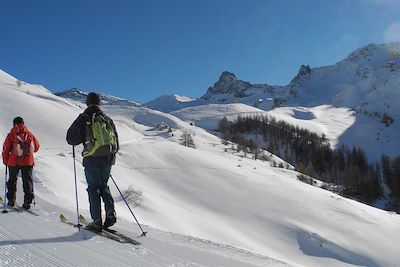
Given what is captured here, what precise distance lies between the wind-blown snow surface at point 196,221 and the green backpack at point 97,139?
1.40 m

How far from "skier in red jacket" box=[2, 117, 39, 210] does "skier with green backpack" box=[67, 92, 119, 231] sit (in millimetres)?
2845

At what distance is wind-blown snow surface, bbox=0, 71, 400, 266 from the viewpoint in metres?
6.55

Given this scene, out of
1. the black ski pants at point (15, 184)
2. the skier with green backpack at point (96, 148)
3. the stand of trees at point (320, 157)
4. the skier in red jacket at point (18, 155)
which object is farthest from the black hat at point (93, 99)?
the stand of trees at point (320, 157)

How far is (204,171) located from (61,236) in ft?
80.6

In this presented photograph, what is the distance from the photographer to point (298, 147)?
161750 mm

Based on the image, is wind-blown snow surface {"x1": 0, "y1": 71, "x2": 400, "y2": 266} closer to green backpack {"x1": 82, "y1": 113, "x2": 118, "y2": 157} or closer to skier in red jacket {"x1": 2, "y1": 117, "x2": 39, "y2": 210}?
skier in red jacket {"x1": 2, "y1": 117, "x2": 39, "y2": 210}

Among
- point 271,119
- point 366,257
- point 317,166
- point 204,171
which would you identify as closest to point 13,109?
point 204,171

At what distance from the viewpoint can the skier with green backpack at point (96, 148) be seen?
7555 millimetres

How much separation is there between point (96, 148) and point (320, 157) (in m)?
154

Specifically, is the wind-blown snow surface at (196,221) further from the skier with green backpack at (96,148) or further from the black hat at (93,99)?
the black hat at (93,99)

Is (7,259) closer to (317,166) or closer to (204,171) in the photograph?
(204,171)

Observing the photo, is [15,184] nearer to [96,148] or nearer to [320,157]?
A: [96,148]

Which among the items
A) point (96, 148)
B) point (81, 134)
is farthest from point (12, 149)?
point (96, 148)

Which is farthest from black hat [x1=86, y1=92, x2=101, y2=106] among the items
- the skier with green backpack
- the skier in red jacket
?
the skier in red jacket
